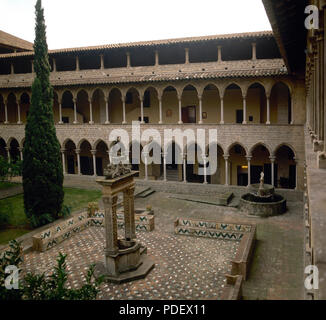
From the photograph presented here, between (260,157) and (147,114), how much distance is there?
8954 mm

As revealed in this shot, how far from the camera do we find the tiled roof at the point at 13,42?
31.2 metres

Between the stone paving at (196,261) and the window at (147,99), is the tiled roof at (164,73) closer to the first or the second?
the window at (147,99)

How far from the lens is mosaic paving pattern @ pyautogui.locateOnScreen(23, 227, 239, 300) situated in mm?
9641

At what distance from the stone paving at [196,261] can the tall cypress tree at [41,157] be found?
2362mm

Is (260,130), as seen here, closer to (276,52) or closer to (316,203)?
(276,52)

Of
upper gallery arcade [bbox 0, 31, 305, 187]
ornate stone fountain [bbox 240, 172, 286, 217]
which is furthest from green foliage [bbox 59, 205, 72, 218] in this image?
upper gallery arcade [bbox 0, 31, 305, 187]

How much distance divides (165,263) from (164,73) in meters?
15.2

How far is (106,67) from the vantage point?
1027 inches

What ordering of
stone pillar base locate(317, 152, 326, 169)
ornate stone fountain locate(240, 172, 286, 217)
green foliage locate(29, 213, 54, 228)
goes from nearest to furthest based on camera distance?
stone pillar base locate(317, 152, 326, 169)
green foliage locate(29, 213, 54, 228)
ornate stone fountain locate(240, 172, 286, 217)

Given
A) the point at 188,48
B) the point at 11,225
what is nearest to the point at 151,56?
the point at 188,48

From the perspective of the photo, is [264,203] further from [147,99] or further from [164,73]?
[147,99]

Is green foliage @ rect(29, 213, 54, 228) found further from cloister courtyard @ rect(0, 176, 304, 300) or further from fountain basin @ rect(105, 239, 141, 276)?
fountain basin @ rect(105, 239, 141, 276)

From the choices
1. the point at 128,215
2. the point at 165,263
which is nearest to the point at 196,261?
the point at 165,263

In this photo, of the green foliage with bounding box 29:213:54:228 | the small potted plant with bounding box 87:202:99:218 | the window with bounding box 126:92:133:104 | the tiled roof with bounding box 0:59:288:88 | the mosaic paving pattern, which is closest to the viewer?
the mosaic paving pattern
